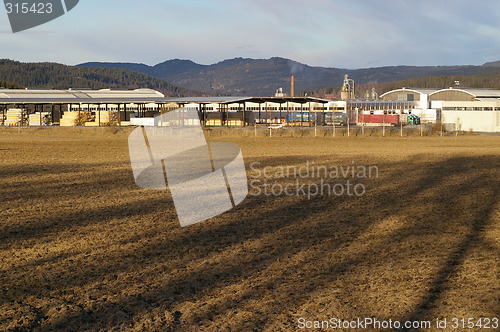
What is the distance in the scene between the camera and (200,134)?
48.6 m

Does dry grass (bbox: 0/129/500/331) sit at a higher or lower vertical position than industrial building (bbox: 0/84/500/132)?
lower

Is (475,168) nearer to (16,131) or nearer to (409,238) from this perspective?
(409,238)

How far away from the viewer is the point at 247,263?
9352mm

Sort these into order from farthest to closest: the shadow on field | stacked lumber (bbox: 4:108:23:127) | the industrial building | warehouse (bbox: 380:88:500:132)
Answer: stacked lumber (bbox: 4:108:23:127) → warehouse (bbox: 380:88:500:132) → the industrial building → the shadow on field

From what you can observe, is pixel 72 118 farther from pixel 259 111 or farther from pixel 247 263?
pixel 247 263

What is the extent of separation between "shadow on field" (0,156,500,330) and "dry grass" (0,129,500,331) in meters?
0.02

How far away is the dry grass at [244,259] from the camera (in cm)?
713

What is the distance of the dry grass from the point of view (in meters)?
7.13

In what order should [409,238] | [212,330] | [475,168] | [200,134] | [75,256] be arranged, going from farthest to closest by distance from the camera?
[200,134] < [475,168] < [409,238] < [75,256] < [212,330]

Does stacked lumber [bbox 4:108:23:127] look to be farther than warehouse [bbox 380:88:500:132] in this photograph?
Yes

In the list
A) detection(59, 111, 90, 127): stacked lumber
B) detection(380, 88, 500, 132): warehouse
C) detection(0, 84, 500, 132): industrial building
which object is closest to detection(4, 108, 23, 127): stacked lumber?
detection(0, 84, 500, 132): industrial building

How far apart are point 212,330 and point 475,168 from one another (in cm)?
1959

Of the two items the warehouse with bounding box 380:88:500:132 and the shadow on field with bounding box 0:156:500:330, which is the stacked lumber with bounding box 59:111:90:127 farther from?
the shadow on field with bounding box 0:156:500:330

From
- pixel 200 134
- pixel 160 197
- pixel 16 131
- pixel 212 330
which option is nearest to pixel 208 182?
pixel 160 197
